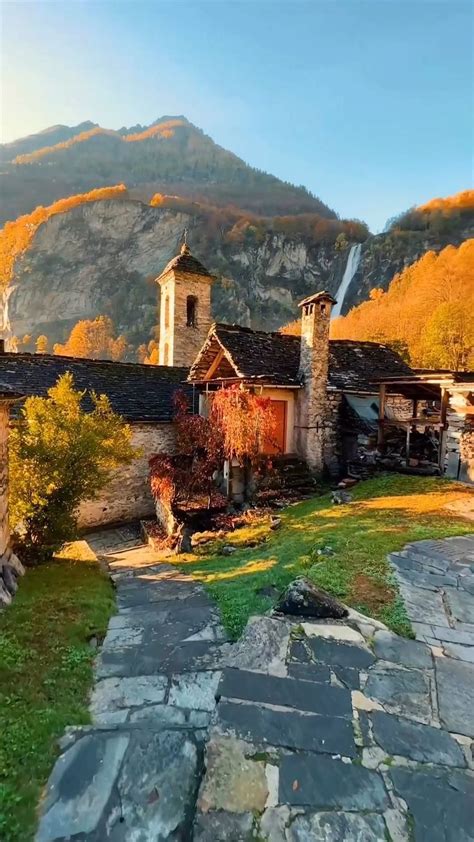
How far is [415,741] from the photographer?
7.89ft

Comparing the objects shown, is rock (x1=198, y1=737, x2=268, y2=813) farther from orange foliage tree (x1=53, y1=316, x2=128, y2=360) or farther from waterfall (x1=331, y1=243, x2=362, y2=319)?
waterfall (x1=331, y1=243, x2=362, y2=319)

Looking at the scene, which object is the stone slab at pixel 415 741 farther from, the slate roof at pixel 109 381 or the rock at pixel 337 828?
the slate roof at pixel 109 381

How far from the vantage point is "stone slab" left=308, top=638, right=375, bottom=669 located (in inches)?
121

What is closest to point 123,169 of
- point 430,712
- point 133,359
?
point 133,359

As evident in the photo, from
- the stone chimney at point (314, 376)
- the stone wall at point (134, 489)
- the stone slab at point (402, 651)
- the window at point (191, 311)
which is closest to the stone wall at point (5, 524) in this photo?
the stone slab at point (402, 651)

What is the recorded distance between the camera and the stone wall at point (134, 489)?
472 inches

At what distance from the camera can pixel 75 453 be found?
610 cm

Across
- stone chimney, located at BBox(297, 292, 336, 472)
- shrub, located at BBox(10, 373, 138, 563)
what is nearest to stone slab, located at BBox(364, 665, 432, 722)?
shrub, located at BBox(10, 373, 138, 563)

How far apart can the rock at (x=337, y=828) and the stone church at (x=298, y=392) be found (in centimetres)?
925

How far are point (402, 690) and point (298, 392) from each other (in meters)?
9.65

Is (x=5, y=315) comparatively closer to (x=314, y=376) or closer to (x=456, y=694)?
(x=314, y=376)

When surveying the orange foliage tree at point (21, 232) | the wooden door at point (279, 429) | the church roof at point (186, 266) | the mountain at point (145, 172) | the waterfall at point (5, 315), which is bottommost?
the wooden door at point (279, 429)

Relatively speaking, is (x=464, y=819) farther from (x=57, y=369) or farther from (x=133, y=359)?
(x=133, y=359)

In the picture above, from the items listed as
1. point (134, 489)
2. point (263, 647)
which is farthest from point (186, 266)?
point (263, 647)
